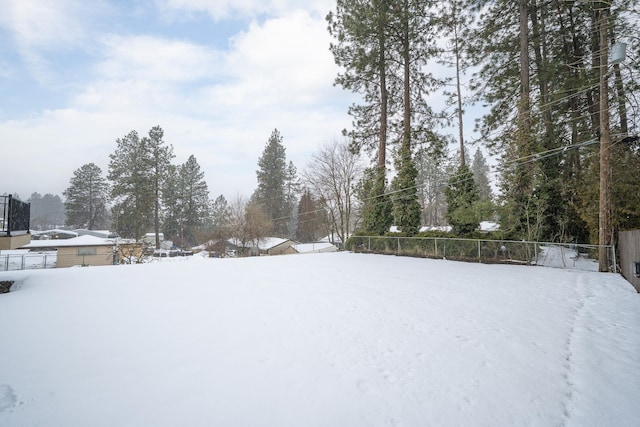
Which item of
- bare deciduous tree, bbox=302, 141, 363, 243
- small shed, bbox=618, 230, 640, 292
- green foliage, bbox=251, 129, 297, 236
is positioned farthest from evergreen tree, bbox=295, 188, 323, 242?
small shed, bbox=618, 230, 640, 292

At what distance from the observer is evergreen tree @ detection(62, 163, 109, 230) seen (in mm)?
42781

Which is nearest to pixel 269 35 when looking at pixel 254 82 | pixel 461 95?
pixel 254 82

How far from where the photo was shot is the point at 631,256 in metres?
7.15

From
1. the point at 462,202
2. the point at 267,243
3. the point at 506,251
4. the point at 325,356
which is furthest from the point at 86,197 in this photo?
the point at 506,251

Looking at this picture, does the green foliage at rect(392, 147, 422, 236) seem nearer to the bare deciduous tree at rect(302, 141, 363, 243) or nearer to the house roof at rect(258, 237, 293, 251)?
the bare deciduous tree at rect(302, 141, 363, 243)

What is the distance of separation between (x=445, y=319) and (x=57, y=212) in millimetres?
107803

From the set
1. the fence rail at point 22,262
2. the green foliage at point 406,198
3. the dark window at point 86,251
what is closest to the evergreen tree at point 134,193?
the dark window at point 86,251

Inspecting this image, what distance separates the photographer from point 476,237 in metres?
12.3

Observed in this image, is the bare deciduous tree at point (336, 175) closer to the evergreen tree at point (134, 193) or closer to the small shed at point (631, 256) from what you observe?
the small shed at point (631, 256)

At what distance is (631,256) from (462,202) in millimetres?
6195

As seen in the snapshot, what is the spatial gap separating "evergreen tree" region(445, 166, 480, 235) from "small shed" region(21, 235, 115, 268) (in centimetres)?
2488

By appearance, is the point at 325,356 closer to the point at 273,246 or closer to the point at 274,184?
the point at 273,246

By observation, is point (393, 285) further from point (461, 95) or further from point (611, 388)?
point (461, 95)

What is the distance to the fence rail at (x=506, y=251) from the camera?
9930 millimetres
